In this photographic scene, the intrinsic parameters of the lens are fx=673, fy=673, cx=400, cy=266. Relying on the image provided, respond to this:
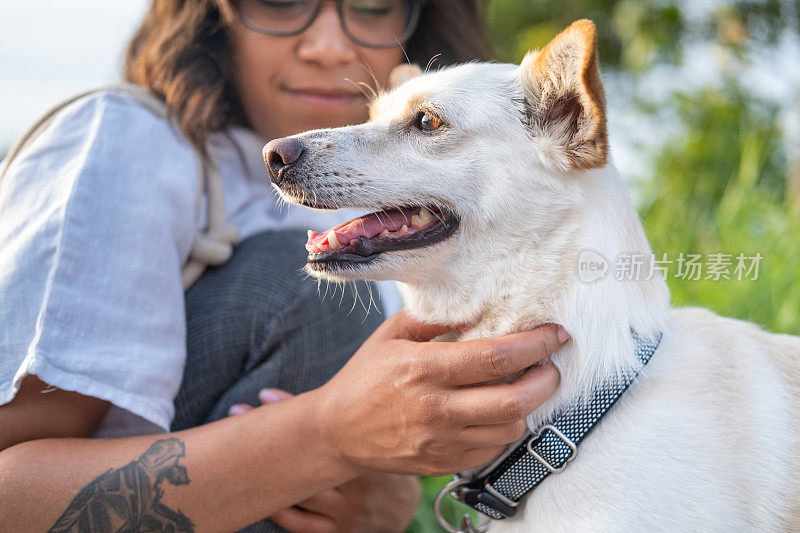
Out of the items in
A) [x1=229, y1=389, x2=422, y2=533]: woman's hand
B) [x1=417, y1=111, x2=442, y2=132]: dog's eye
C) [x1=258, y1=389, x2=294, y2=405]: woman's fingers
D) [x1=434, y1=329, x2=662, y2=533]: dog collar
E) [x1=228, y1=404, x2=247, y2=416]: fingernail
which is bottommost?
[x1=229, y1=389, x2=422, y2=533]: woman's hand

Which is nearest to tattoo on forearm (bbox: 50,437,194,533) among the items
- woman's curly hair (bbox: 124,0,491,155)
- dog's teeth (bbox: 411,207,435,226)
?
dog's teeth (bbox: 411,207,435,226)

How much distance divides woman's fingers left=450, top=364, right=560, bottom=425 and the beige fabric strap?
3.09 feet

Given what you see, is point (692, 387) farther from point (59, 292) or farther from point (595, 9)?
point (595, 9)

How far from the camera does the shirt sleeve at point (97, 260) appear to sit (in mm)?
1546

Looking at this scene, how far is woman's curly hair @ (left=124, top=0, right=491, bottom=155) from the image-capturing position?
2181mm

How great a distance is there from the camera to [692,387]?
4.97 ft

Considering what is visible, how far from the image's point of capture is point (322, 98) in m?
2.34

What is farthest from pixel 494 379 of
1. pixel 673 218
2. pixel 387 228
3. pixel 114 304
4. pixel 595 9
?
pixel 595 9

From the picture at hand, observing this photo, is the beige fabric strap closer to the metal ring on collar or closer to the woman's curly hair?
the woman's curly hair

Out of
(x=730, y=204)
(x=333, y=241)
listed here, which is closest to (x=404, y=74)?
(x=333, y=241)

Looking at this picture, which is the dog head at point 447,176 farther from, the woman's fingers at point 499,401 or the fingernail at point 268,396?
the fingernail at point 268,396

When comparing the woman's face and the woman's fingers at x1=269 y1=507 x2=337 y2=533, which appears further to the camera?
the woman's face

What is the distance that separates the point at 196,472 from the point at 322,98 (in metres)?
1.32

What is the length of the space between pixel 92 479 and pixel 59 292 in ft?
1.44
